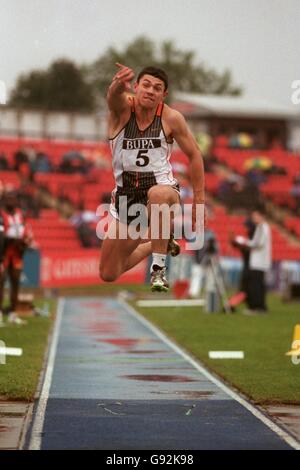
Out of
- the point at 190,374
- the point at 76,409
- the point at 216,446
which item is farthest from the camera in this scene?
the point at 190,374

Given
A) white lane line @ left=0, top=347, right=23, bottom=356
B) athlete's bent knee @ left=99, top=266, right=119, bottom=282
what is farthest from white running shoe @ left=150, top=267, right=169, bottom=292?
white lane line @ left=0, top=347, right=23, bottom=356

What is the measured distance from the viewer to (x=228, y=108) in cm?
6306

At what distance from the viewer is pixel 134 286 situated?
3612 centimetres

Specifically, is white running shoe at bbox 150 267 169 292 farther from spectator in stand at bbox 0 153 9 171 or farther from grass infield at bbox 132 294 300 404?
spectator in stand at bbox 0 153 9 171

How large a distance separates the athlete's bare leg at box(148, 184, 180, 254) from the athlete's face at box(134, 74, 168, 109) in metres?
0.76

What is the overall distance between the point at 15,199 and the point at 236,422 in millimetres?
11618

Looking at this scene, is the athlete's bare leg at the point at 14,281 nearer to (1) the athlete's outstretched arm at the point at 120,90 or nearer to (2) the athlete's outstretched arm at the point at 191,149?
(2) the athlete's outstretched arm at the point at 191,149

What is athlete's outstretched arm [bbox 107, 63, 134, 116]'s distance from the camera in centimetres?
1057

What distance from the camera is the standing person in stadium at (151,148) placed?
1120 cm

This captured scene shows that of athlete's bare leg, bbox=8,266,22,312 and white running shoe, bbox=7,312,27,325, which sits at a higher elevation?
athlete's bare leg, bbox=8,266,22,312

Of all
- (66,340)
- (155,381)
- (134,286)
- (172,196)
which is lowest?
(134,286)

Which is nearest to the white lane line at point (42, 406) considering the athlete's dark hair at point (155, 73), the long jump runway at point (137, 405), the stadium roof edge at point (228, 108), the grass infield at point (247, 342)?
the long jump runway at point (137, 405)

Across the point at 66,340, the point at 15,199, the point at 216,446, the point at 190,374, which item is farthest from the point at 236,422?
the point at 15,199

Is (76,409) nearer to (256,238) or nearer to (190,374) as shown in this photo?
(190,374)
